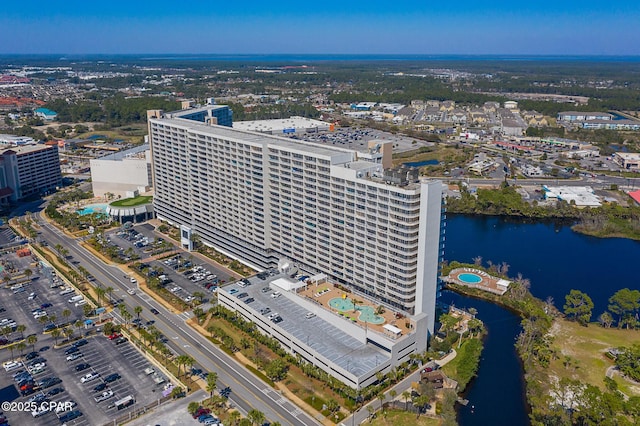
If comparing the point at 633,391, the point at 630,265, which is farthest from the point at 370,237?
the point at 630,265

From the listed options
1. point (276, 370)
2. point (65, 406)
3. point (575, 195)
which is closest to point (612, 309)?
point (276, 370)

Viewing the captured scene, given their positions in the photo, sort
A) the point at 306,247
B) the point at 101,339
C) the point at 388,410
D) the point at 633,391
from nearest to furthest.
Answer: the point at 388,410, the point at 633,391, the point at 101,339, the point at 306,247

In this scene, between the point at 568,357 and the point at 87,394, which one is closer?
the point at 87,394

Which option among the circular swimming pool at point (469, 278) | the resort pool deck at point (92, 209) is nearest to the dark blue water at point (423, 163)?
the circular swimming pool at point (469, 278)

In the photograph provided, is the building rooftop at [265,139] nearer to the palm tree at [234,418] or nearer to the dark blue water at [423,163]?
the palm tree at [234,418]

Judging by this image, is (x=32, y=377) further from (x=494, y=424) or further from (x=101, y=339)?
(x=494, y=424)

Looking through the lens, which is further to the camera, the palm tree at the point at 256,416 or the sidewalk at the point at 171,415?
the sidewalk at the point at 171,415

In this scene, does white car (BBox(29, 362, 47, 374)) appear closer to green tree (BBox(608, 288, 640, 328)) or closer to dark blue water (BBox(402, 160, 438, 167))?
green tree (BBox(608, 288, 640, 328))
